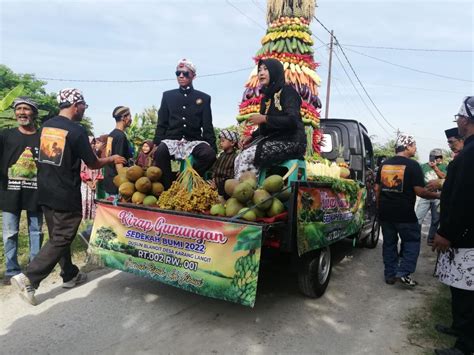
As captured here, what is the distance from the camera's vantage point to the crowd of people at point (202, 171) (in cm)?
305

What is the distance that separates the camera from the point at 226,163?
4.63 m

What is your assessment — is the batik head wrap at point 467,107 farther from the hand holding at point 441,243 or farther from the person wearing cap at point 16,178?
the person wearing cap at point 16,178

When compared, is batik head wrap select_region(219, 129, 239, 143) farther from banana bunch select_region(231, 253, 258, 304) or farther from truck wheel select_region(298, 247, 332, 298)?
banana bunch select_region(231, 253, 258, 304)

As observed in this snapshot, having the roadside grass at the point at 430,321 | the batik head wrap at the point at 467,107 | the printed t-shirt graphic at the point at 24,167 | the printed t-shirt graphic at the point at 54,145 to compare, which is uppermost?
the batik head wrap at the point at 467,107

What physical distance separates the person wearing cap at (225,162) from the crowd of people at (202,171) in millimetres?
13

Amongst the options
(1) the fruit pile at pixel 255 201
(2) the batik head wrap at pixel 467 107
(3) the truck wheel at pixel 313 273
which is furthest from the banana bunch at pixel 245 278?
(2) the batik head wrap at pixel 467 107

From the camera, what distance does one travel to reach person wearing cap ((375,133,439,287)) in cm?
495

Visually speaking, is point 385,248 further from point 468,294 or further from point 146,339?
point 146,339

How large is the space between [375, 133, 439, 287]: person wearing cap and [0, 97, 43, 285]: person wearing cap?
4517mm

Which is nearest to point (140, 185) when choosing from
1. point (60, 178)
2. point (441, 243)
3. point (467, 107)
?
point (60, 178)

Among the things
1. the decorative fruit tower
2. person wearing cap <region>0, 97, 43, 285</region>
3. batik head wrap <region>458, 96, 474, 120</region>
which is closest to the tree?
the decorative fruit tower

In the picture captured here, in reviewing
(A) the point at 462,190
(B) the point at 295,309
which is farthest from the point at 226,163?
(A) the point at 462,190

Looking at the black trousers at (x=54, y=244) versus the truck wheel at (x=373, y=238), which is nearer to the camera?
the black trousers at (x=54, y=244)

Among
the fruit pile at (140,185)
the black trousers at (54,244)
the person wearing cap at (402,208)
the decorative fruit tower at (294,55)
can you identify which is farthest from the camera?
the decorative fruit tower at (294,55)
